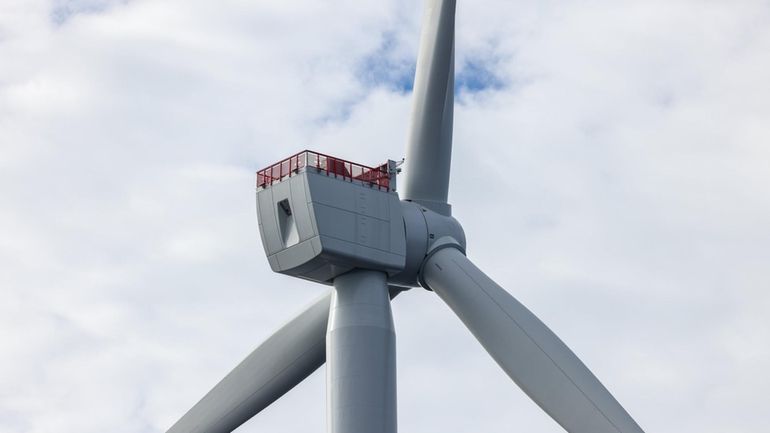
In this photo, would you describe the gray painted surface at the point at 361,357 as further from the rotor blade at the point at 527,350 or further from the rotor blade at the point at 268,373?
the rotor blade at the point at 527,350

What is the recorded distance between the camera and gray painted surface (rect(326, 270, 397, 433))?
156 ft

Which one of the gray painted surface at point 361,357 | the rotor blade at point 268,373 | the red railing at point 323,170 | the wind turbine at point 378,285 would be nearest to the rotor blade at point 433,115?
the wind turbine at point 378,285

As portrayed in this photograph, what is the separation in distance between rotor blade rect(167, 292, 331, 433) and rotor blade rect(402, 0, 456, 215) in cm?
504

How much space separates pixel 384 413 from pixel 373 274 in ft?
15.3

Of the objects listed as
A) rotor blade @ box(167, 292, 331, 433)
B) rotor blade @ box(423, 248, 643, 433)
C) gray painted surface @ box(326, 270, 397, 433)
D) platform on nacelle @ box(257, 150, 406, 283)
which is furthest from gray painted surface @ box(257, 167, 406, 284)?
rotor blade @ box(167, 292, 331, 433)

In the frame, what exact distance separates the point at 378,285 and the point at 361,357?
2.69 m

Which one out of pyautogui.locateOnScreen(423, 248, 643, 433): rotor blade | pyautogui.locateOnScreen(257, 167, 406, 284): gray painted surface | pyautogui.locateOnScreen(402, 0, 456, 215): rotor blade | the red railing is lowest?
pyautogui.locateOnScreen(423, 248, 643, 433): rotor blade

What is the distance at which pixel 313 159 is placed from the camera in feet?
161

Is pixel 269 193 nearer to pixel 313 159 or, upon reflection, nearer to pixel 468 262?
pixel 313 159

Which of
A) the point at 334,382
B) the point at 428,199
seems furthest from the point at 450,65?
the point at 334,382

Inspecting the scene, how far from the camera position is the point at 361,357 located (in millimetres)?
48000

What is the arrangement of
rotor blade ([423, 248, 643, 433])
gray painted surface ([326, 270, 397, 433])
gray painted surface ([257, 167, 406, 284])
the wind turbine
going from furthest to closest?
gray painted surface ([257, 167, 406, 284]) → gray painted surface ([326, 270, 397, 433]) → the wind turbine → rotor blade ([423, 248, 643, 433])

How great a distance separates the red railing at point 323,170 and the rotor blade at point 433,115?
201 cm

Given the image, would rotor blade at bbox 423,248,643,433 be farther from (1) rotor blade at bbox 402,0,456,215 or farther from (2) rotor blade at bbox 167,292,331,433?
(2) rotor blade at bbox 167,292,331,433
